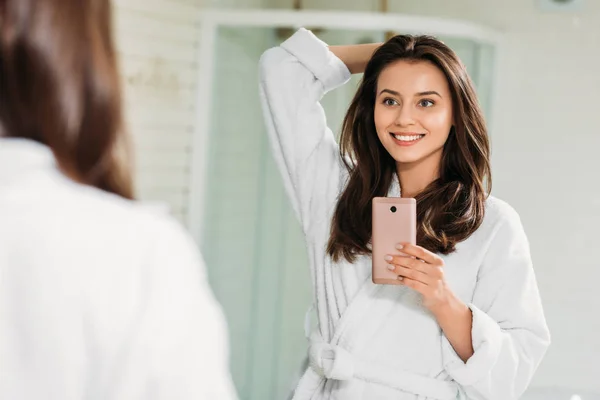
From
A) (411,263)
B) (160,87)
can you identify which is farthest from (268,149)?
(411,263)

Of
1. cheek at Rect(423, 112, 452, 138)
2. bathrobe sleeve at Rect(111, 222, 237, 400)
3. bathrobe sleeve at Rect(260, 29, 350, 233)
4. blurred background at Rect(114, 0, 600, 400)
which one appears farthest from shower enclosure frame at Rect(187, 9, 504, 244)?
bathrobe sleeve at Rect(111, 222, 237, 400)

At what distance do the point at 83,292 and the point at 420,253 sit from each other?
836 mm

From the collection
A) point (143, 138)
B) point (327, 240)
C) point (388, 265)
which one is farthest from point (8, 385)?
point (143, 138)

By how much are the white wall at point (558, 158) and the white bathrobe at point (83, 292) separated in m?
2.82

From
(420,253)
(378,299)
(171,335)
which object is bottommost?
(378,299)

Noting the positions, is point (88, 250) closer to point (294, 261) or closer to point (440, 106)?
point (440, 106)

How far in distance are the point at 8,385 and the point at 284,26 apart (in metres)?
2.43

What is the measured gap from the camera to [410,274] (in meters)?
1.26

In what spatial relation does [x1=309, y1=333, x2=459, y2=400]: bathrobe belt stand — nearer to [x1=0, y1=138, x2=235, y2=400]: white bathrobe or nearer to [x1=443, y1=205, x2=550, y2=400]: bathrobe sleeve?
[x1=443, y1=205, x2=550, y2=400]: bathrobe sleeve

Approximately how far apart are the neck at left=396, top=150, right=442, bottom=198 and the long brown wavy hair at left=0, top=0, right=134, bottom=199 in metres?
0.99

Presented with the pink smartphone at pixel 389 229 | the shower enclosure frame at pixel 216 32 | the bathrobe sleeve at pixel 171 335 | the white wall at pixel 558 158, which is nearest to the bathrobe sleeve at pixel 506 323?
the pink smartphone at pixel 389 229

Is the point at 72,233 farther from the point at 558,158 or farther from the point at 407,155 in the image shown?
the point at 558,158

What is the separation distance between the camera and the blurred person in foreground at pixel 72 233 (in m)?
0.47

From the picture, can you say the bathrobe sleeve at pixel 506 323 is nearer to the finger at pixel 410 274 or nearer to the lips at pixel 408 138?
the finger at pixel 410 274
